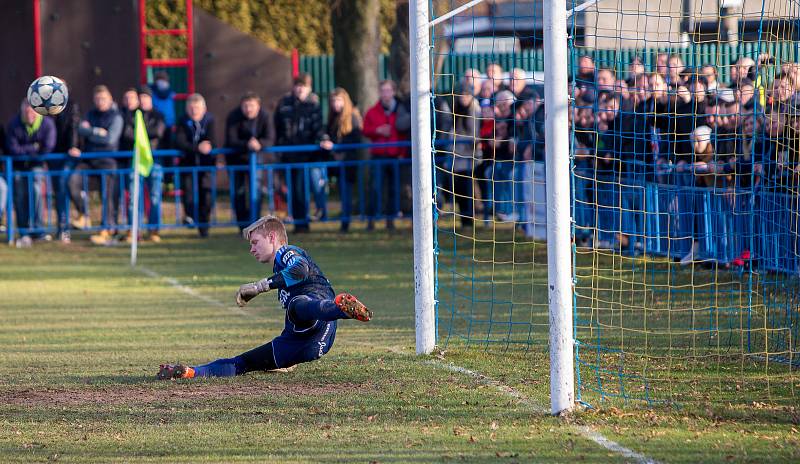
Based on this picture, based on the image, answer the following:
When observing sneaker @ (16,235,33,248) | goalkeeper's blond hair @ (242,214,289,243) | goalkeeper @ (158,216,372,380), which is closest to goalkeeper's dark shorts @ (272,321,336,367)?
goalkeeper @ (158,216,372,380)

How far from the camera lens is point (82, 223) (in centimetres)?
1866

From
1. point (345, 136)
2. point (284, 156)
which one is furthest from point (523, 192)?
point (284, 156)

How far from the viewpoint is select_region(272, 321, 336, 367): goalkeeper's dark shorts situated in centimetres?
860

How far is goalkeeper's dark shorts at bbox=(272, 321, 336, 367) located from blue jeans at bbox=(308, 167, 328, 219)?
1032cm

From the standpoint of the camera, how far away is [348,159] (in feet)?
63.8

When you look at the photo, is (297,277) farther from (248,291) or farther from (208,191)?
(208,191)

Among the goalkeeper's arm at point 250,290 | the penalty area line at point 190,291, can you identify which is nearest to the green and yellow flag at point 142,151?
the penalty area line at point 190,291

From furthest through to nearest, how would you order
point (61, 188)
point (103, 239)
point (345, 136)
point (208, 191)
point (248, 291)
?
point (345, 136) < point (208, 191) < point (103, 239) < point (61, 188) < point (248, 291)

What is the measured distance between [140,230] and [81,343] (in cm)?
887

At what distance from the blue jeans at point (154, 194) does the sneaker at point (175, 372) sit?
10192 millimetres

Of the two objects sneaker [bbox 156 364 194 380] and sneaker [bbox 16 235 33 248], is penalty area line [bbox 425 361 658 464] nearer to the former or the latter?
sneaker [bbox 156 364 194 380]

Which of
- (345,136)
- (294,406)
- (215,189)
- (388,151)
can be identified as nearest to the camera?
(294,406)

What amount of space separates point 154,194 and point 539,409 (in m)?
12.2

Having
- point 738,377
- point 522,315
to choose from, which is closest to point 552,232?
point 738,377
